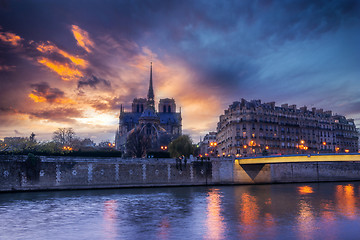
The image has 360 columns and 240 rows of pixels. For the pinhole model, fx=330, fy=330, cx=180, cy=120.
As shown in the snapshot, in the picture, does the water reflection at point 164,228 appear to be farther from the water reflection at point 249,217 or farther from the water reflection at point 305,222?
the water reflection at point 305,222

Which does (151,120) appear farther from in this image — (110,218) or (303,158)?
(110,218)

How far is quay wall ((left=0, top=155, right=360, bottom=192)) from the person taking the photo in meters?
46.4

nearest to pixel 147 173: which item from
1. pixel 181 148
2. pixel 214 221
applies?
pixel 181 148

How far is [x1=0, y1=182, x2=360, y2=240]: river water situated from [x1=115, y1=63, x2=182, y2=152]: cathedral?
259 ft

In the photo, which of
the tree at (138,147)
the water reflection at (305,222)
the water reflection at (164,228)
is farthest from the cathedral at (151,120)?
the water reflection at (164,228)

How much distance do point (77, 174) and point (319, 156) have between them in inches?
1435

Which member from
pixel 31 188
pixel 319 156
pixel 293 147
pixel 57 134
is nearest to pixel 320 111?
pixel 293 147

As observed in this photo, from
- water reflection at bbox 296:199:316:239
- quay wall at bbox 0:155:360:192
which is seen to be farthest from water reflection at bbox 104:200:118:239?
quay wall at bbox 0:155:360:192

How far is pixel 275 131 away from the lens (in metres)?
83.9

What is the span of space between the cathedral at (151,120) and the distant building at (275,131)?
32.0 m

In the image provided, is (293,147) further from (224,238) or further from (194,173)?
(224,238)

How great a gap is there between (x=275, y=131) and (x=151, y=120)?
52918 mm

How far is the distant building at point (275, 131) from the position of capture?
80.6 m

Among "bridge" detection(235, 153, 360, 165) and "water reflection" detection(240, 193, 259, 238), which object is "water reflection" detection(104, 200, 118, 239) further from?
"bridge" detection(235, 153, 360, 165)
